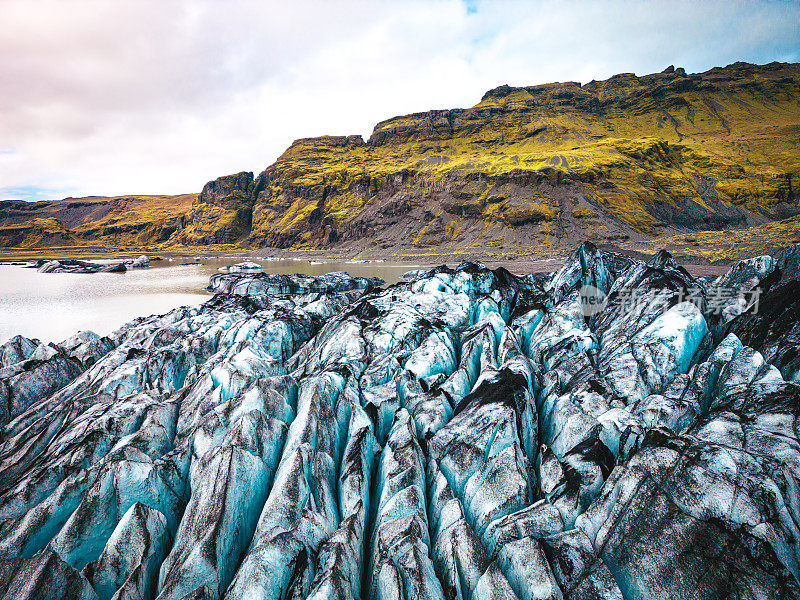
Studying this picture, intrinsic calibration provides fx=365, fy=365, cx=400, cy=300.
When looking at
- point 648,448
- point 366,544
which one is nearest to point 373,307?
point 366,544

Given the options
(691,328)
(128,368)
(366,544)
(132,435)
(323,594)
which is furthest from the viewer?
(128,368)

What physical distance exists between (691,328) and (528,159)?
480 feet

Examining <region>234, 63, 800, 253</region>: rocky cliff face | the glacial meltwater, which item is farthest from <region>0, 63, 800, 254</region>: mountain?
the glacial meltwater

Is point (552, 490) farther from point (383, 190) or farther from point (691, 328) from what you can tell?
point (383, 190)

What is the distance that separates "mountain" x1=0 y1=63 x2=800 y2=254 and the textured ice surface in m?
76.8

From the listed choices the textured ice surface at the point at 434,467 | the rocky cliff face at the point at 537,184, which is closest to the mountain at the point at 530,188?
the rocky cliff face at the point at 537,184

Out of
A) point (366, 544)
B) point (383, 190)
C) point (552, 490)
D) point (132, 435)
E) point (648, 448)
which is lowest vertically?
point (366, 544)

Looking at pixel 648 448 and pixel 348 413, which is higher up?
pixel 648 448

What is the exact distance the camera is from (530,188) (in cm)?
12712

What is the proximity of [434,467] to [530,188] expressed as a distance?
13305 centimetres

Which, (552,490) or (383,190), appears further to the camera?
(383,190)

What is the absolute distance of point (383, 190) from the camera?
15662cm

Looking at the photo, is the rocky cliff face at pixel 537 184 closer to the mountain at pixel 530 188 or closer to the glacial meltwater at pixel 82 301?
the mountain at pixel 530 188

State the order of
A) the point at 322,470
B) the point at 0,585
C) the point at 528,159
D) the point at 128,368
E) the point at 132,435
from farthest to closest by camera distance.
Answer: the point at 528,159, the point at 128,368, the point at 132,435, the point at 322,470, the point at 0,585
